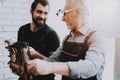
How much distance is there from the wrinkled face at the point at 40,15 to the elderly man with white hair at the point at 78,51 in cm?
15

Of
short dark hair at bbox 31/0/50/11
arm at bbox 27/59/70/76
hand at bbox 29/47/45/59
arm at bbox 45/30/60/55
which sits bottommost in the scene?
arm at bbox 27/59/70/76

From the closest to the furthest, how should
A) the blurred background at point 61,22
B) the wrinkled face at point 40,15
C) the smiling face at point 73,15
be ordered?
the blurred background at point 61,22 → the wrinkled face at point 40,15 → the smiling face at point 73,15

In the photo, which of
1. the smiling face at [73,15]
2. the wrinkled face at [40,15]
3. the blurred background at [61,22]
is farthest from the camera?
the smiling face at [73,15]

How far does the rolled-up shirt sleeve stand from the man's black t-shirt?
0.21 metres

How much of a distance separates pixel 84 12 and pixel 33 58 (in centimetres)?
63

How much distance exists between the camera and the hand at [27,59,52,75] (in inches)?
84.7

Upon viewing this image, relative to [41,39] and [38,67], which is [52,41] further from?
[38,67]

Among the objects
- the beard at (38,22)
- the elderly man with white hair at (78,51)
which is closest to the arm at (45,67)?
the elderly man with white hair at (78,51)

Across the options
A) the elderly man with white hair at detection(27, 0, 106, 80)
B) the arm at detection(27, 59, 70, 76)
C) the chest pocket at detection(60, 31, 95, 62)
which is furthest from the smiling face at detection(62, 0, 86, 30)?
the arm at detection(27, 59, 70, 76)

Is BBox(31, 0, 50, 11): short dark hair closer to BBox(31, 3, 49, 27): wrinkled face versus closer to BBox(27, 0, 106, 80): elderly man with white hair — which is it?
BBox(31, 3, 49, 27): wrinkled face

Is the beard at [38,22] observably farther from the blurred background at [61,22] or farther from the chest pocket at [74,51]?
the chest pocket at [74,51]

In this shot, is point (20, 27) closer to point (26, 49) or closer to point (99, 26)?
point (26, 49)

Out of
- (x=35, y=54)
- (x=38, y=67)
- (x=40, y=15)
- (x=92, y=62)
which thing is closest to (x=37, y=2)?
(x=40, y=15)

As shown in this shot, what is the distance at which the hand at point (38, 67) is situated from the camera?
7.06ft
